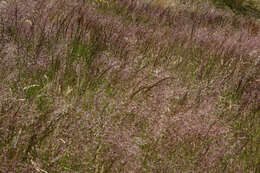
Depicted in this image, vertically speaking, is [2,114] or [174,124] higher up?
[2,114]

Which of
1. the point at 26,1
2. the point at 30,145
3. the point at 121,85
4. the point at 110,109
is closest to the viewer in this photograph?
the point at 30,145

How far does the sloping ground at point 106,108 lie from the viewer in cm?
153

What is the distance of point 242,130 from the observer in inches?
101

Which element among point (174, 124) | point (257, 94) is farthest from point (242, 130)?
point (174, 124)

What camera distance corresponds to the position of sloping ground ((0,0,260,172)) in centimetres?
153

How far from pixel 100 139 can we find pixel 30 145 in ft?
1.42

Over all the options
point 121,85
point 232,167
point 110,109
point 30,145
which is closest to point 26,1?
point 121,85

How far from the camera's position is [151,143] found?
1.91 meters

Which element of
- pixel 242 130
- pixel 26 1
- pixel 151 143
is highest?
pixel 26 1

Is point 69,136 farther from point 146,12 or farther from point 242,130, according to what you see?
point 146,12

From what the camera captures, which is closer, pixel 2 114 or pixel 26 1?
pixel 2 114

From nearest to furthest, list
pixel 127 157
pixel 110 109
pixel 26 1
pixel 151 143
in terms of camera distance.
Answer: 1. pixel 127 157
2. pixel 151 143
3. pixel 110 109
4. pixel 26 1

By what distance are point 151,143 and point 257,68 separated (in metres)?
2.56

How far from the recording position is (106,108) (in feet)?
6.62
